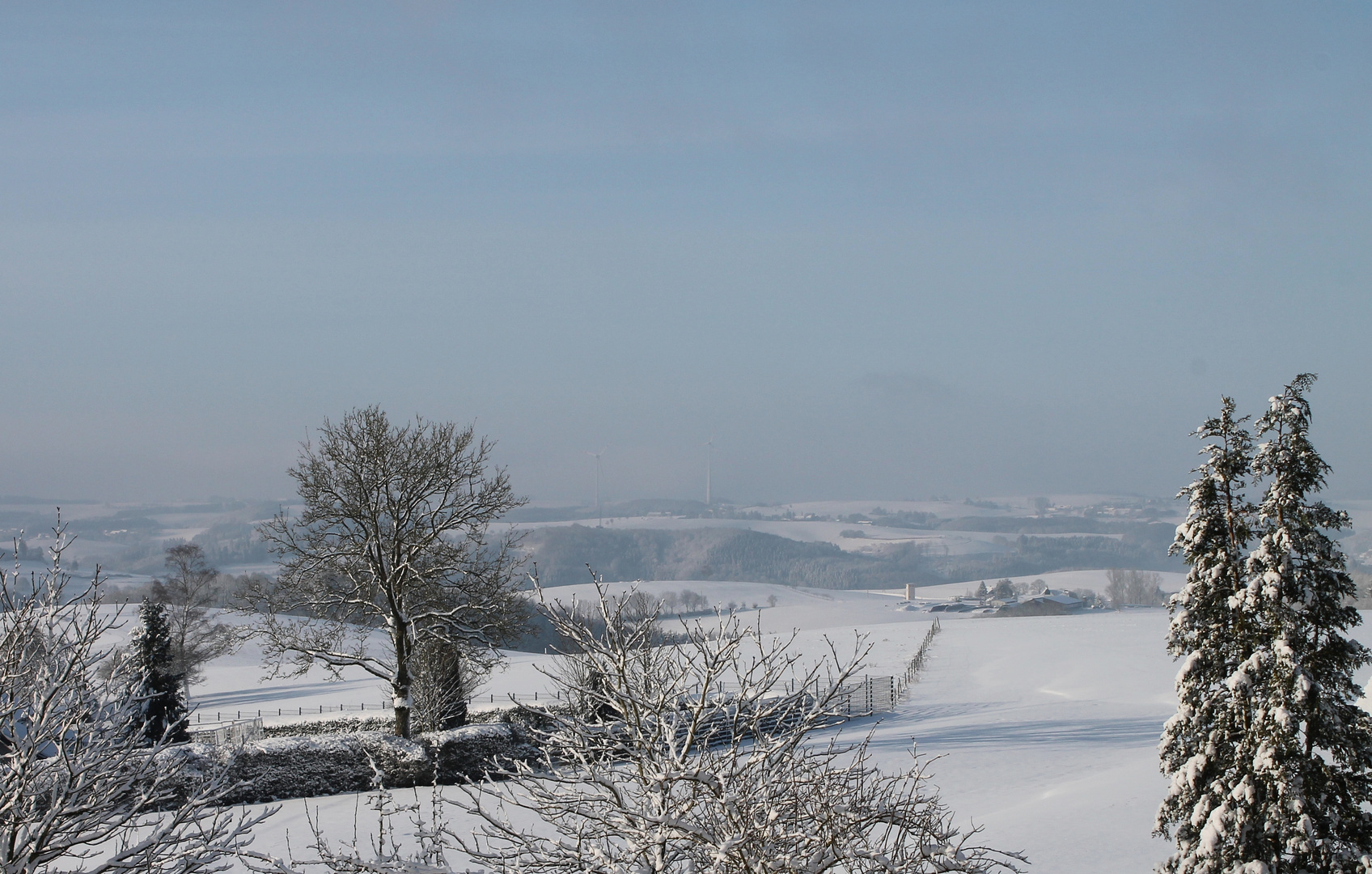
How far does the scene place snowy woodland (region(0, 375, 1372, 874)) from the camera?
804 centimetres

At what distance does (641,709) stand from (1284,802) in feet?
31.8

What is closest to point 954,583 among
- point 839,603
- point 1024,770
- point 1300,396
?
point 839,603

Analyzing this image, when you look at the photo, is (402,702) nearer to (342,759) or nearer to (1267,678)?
(342,759)

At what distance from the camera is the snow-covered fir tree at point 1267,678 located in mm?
13078

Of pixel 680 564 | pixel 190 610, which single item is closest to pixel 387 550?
pixel 190 610

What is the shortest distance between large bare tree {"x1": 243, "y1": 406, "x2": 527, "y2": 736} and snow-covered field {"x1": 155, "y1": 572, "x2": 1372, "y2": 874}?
15.4 feet

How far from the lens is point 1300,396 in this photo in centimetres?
1412

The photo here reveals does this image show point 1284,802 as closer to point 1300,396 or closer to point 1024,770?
point 1300,396

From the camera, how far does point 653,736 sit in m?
8.16

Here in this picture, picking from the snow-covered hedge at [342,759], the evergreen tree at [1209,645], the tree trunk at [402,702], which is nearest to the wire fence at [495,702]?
the tree trunk at [402,702]

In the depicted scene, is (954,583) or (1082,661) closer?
(1082,661)

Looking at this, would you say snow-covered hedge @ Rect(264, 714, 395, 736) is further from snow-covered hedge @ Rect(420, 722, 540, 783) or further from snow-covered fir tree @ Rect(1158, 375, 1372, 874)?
snow-covered fir tree @ Rect(1158, 375, 1372, 874)

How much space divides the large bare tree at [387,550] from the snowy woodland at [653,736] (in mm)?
84

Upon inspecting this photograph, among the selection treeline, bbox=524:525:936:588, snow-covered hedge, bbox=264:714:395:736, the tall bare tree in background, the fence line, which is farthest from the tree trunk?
treeline, bbox=524:525:936:588
